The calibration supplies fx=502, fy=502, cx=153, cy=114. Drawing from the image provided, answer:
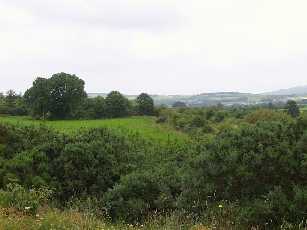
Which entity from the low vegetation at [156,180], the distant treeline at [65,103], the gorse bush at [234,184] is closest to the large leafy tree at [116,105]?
the distant treeline at [65,103]

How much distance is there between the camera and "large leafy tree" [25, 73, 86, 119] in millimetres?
76812

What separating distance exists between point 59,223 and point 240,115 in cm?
7689

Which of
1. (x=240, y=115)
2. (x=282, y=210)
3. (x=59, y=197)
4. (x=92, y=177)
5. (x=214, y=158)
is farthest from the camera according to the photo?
(x=240, y=115)

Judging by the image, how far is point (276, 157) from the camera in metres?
10.7

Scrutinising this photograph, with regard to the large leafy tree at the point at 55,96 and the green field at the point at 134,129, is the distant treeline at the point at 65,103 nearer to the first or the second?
the large leafy tree at the point at 55,96

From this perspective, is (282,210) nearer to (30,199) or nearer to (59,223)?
(59,223)

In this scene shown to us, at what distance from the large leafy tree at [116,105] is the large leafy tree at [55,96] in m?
5.09

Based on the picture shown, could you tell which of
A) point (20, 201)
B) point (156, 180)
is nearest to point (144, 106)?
point (156, 180)

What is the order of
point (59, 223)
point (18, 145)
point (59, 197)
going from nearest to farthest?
point (59, 223) → point (59, 197) → point (18, 145)

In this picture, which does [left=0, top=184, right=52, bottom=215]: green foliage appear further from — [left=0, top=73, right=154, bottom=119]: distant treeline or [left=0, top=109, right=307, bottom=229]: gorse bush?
[left=0, top=73, right=154, bottom=119]: distant treeline

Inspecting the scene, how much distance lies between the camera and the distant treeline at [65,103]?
77.3 metres

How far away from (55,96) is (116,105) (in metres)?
10.9

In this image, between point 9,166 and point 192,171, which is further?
point 9,166

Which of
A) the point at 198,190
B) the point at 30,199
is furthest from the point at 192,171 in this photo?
the point at 30,199
